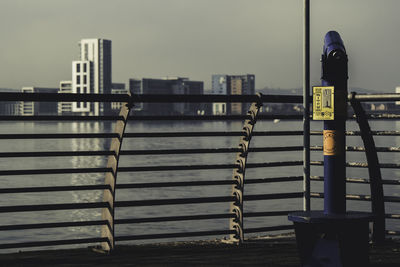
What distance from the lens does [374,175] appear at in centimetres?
1013

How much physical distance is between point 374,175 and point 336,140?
8.78 feet

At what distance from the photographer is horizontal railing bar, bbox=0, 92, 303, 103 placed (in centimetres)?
874

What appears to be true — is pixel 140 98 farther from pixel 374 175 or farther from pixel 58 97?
pixel 374 175

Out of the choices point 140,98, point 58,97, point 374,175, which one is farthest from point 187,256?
point 374,175

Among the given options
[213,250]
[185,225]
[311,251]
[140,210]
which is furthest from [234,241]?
[140,210]

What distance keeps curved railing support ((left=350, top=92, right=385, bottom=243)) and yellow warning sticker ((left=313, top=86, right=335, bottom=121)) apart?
2216 mm

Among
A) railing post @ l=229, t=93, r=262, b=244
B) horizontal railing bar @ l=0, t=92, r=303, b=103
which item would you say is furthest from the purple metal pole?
railing post @ l=229, t=93, r=262, b=244

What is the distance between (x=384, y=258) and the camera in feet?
29.2

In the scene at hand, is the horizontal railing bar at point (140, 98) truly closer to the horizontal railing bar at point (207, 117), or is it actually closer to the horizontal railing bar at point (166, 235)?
the horizontal railing bar at point (207, 117)

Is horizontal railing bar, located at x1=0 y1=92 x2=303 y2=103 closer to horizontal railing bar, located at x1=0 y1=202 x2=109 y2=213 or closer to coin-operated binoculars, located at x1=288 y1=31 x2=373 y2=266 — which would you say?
horizontal railing bar, located at x1=0 y1=202 x2=109 y2=213

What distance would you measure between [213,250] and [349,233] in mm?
2434

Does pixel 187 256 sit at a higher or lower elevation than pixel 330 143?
lower

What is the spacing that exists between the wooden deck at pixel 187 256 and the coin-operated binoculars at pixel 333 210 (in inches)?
36.6

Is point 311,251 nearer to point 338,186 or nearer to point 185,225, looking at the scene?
point 338,186
